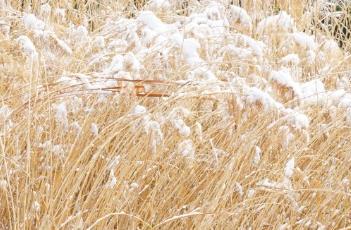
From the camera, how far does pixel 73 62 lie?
1.90 meters

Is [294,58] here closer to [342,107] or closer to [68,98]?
[342,107]

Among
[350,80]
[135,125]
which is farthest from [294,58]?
[135,125]

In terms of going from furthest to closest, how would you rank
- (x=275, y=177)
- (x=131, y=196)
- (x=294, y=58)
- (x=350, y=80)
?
(x=350, y=80)
(x=294, y=58)
(x=275, y=177)
(x=131, y=196)

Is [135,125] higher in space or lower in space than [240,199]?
higher

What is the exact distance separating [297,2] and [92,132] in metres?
1.40

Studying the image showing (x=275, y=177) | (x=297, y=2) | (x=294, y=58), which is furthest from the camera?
(x=297, y=2)

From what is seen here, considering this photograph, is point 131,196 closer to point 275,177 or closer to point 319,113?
point 275,177

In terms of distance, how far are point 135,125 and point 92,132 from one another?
12 cm

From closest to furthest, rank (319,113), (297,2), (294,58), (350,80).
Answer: (319,113), (294,58), (350,80), (297,2)

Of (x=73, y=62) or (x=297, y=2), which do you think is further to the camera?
(x=297, y=2)

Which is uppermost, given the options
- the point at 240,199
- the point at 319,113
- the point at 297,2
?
the point at 297,2

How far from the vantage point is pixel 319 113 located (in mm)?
1558

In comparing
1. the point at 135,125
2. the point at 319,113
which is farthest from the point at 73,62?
the point at 319,113

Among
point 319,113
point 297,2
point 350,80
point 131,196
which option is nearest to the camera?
point 131,196
